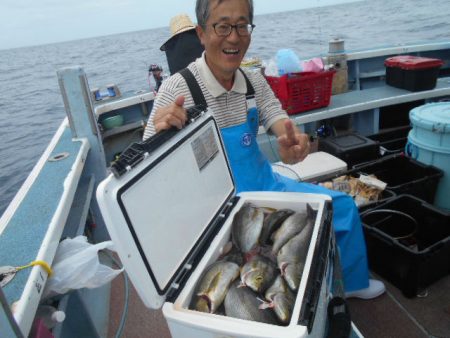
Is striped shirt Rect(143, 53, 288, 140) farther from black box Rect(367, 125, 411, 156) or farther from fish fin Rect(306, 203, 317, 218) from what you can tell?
black box Rect(367, 125, 411, 156)

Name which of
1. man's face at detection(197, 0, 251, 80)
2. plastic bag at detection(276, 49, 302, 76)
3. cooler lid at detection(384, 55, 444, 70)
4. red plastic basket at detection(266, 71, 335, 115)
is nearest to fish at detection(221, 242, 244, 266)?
man's face at detection(197, 0, 251, 80)

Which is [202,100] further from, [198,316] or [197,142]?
[198,316]

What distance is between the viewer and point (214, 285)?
3.69ft

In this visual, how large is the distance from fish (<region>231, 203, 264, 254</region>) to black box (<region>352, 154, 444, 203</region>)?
1.87 metres

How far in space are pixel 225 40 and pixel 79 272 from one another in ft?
4.28

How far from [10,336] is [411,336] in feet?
6.88

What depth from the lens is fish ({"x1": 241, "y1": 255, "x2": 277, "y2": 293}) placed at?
3.71 feet

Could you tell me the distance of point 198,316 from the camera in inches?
38.5

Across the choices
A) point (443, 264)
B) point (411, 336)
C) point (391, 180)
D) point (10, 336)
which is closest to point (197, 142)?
point (10, 336)

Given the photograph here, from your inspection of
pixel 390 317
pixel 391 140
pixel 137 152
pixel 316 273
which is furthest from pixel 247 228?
pixel 391 140

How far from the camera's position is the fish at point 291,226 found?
1.33 metres

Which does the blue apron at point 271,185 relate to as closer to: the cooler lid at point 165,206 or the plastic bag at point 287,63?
the cooler lid at point 165,206

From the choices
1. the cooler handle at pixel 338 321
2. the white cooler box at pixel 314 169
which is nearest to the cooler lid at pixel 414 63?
the white cooler box at pixel 314 169

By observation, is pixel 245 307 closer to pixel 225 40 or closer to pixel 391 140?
pixel 225 40
